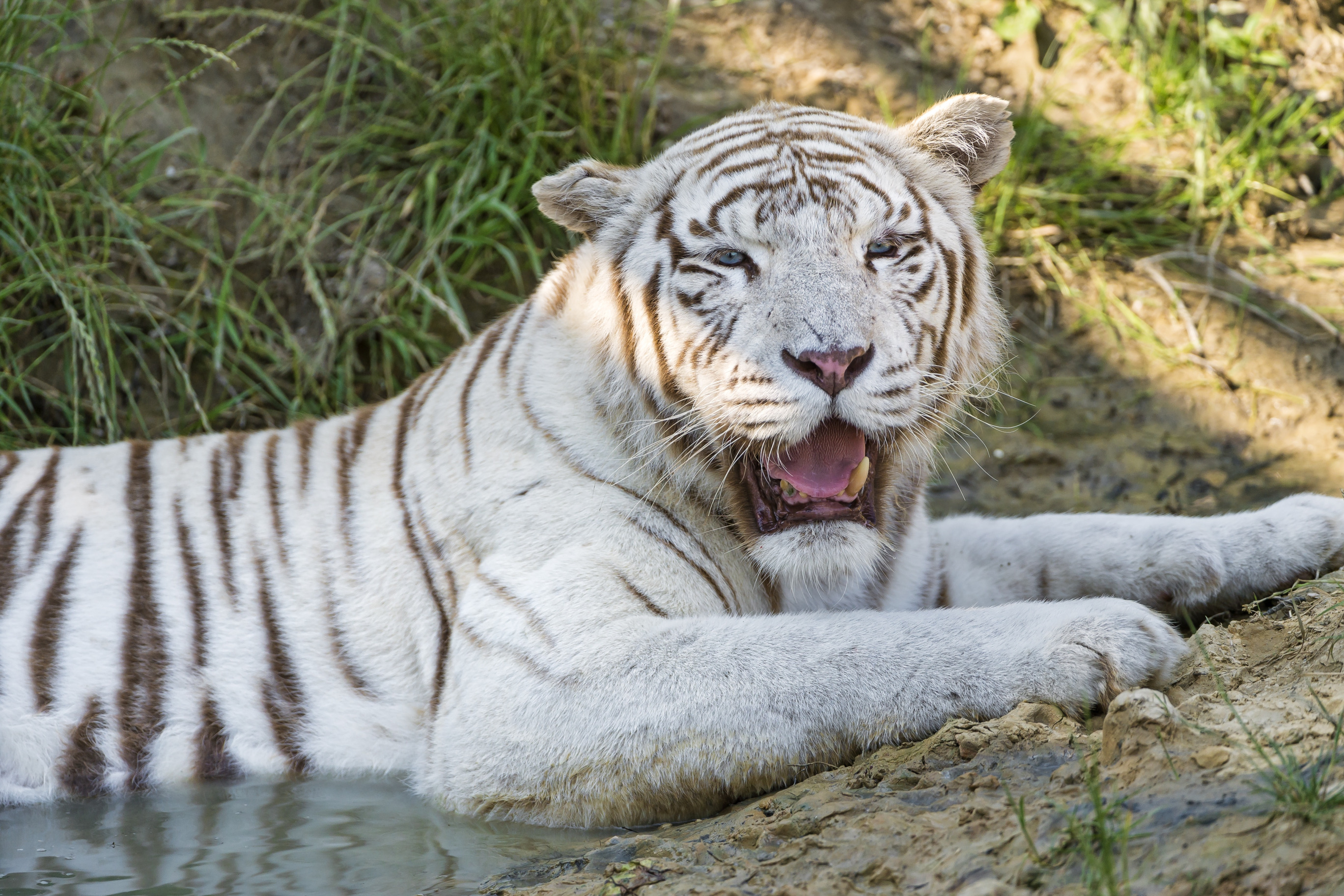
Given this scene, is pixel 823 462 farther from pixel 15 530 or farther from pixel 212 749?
pixel 15 530

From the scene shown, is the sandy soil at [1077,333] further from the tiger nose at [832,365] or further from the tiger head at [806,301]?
the tiger nose at [832,365]

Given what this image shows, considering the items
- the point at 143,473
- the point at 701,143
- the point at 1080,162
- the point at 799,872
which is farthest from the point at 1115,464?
the point at 143,473

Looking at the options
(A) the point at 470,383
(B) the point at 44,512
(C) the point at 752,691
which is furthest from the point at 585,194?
(B) the point at 44,512

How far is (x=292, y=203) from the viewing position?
4445 mm

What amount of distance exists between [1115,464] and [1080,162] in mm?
1352

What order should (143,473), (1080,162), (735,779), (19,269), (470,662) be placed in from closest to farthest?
(735,779)
(470,662)
(143,473)
(19,269)
(1080,162)

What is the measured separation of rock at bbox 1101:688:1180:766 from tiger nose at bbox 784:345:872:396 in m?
0.73

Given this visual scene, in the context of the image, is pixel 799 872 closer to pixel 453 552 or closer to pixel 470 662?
pixel 470 662

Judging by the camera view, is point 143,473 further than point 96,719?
Yes

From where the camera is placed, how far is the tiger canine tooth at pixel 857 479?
242 cm

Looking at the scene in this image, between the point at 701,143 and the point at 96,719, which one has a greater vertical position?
the point at 701,143

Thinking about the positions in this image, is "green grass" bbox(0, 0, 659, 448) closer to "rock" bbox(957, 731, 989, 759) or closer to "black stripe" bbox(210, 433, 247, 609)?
"black stripe" bbox(210, 433, 247, 609)

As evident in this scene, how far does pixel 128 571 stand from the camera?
110 inches

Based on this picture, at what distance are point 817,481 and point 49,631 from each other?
1.77 m
